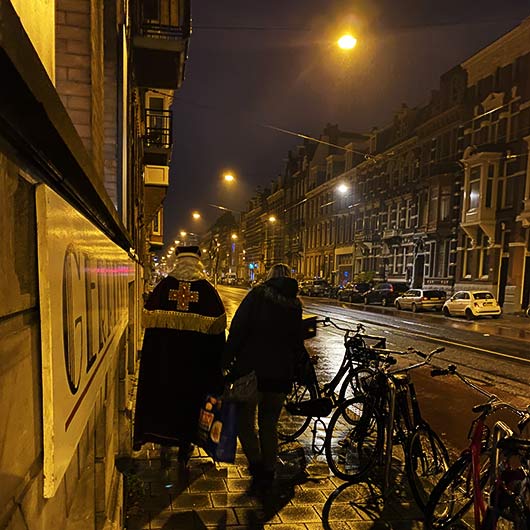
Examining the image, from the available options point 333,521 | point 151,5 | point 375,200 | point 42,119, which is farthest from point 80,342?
point 375,200

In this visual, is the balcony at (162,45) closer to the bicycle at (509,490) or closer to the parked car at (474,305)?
the bicycle at (509,490)

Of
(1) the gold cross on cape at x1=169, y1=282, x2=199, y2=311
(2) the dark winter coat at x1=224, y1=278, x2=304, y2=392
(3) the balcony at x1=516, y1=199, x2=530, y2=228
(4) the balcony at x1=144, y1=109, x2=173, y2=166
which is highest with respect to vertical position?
(4) the balcony at x1=144, y1=109, x2=173, y2=166

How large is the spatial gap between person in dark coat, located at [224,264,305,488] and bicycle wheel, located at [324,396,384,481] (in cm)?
64

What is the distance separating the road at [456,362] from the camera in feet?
21.5

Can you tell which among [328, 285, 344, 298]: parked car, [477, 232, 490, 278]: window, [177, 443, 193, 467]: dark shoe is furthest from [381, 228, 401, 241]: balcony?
[177, 443, 193, 467]: dark shoe

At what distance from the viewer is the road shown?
656cm

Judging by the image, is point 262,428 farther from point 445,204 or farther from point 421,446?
point 445,204

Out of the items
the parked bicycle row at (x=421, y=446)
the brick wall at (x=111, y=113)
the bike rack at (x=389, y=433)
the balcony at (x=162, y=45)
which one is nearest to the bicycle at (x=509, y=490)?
the parked bicycle row at (x=421, y=446)

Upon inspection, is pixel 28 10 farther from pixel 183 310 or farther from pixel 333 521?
pixel 333 521

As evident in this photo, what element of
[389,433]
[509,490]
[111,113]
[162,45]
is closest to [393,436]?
[389,433]

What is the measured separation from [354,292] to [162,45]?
83.2ft

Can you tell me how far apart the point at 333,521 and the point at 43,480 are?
3148 millimetres

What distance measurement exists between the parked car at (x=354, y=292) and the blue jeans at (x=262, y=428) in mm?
28120

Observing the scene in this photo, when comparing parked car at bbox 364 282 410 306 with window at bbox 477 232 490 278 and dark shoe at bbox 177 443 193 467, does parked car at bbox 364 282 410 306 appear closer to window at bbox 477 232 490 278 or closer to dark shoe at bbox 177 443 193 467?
window at bbox 477 232 490 278
